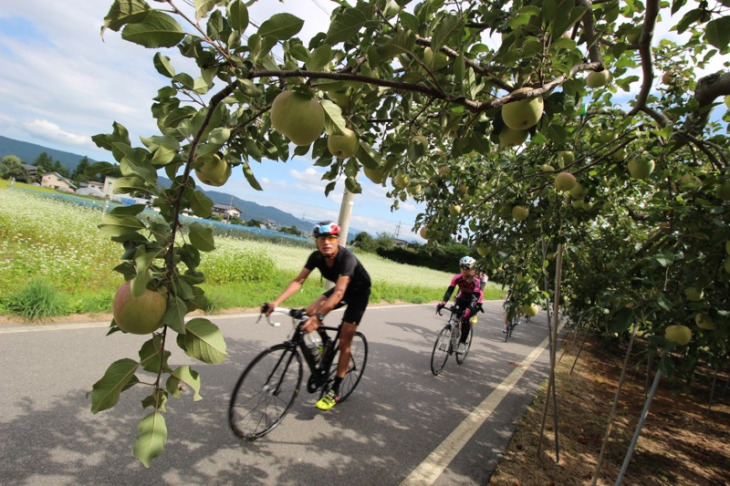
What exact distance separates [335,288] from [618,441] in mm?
3904

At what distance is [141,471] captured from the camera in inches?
107

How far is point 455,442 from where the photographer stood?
3.89m

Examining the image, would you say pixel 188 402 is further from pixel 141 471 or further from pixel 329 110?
pixel 329 110

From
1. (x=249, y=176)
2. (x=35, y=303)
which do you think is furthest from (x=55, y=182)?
(x=249, y=176)

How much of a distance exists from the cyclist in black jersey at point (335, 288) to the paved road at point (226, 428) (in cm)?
62

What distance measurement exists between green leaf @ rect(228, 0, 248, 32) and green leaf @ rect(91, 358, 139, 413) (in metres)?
0.85

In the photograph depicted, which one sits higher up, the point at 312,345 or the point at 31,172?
the point at 31,172

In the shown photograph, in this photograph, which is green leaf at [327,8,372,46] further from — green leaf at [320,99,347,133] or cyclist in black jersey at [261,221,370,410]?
cyclist in black jersey at [261,221,370,410]

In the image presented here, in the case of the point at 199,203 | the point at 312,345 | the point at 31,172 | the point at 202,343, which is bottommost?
the point at 312,345

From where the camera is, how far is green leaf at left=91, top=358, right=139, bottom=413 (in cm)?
86

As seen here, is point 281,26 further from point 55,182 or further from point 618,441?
point 55,182

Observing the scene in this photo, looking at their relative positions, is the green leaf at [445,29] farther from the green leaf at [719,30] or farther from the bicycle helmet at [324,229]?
the bicycle helmet at [324,229]

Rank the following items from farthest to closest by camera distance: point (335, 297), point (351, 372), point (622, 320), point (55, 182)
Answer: point (55, 182), point (351, 372), point (335, 297), point (622, 320)

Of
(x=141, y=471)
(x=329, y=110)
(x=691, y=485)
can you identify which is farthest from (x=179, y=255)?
(x=691, y=485)
